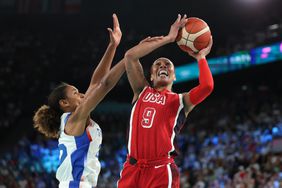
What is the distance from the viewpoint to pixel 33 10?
1856 centimetres

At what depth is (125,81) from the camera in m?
19.7

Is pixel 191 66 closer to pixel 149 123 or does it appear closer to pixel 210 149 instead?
pixel 210 149

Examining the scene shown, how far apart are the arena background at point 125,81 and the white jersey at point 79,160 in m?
7.01

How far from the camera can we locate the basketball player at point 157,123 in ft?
13.3

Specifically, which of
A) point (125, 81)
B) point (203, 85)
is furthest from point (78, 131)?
point (125, 81)

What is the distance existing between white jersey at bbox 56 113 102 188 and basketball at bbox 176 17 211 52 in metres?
1.12

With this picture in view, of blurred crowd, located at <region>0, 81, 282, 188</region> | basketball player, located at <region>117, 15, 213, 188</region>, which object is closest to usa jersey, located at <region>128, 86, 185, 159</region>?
basketball player, located at <region>117, 15, 213, 188</region>

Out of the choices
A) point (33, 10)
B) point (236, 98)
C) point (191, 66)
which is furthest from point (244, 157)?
point (33, 10)

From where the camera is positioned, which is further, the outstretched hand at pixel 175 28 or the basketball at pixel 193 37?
the basketball at pixel 193 37

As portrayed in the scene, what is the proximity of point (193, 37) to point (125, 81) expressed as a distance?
15.5m

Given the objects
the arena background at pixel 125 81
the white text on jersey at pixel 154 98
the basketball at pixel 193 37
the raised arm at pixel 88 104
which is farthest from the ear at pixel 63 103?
the arena background at pixel 125 81

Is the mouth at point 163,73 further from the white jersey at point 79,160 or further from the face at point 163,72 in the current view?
the white jersey at point 79,160

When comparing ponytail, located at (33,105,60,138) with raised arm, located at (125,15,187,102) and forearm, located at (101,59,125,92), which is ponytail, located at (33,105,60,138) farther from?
raised arm, located at (125,15,187,102)

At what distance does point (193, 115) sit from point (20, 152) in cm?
620
